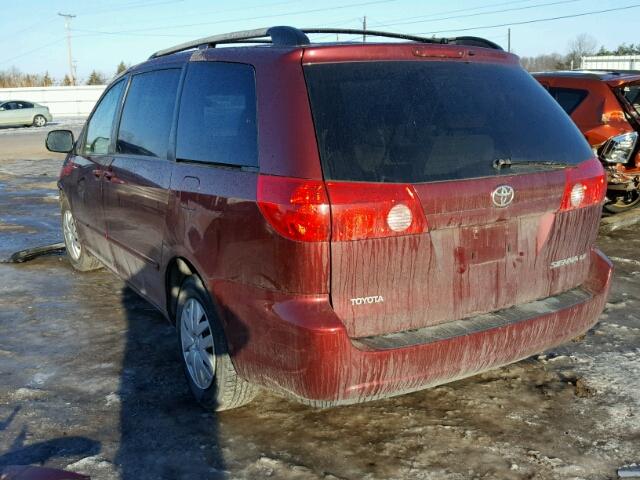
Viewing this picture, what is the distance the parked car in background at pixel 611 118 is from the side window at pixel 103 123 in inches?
Result: 209

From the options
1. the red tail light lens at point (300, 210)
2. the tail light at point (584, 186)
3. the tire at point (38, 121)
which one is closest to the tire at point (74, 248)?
the red tail light lens at point (300, 210)

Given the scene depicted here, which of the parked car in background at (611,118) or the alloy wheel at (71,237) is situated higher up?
the parked car in background at (611,118)

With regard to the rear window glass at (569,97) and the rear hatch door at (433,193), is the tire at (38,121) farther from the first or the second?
the rear hatch door at (433,193)

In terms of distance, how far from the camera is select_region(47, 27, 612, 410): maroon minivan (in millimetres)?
2869

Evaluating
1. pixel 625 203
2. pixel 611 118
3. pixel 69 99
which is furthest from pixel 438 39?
pixel 69 99

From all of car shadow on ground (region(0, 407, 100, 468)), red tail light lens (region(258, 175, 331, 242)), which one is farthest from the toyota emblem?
car shadow on ground (region(0, 407, 100, 468))

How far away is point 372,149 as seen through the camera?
2.94 m

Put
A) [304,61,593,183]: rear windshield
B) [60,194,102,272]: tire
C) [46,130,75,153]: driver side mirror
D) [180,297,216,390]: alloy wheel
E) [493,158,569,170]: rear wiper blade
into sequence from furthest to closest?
[60,194,102,272]: tire, [46,130,75,153]: driver side mirror, [180,297,216,390]: alloy wheel, [493,158,569,170]: rear wiper blade, [304,61,593,183]: rear windshield

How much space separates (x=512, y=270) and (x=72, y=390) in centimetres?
257

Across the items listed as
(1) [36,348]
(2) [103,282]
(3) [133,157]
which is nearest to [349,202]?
(3) [133,157]

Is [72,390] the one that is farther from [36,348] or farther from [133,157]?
[133,157]

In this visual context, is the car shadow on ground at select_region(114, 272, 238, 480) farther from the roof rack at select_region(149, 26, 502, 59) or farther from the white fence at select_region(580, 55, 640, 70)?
the white fence at select_region(580, 55, 640, 70)

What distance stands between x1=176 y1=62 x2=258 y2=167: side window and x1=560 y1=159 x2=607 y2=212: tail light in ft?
4.97

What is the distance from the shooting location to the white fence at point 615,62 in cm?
3733
